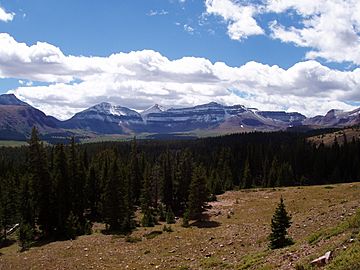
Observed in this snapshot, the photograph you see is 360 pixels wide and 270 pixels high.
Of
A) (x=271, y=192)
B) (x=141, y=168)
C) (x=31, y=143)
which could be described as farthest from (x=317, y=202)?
(x=141, y=168)

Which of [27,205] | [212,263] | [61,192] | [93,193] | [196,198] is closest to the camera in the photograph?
[212,263]

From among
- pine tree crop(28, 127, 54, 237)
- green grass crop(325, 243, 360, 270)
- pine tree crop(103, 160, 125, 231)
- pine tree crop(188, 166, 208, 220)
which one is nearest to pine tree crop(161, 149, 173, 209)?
pine tree crop(188, 166, 208, 220)

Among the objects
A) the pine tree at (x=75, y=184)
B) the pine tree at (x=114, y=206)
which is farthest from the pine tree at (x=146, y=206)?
the pine tree at (x=75, y=184)

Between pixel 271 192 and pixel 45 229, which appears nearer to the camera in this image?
pixel 45 229

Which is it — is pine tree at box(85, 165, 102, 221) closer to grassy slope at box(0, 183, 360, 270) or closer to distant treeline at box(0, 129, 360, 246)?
distant treeline at box(0, 129, 360, 246)

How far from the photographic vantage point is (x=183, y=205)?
83.4 meters

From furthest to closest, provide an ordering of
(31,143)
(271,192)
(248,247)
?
1. (271,192)
2. (31,143)
3. (248,247)

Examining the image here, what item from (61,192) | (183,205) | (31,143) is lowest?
(183,205)

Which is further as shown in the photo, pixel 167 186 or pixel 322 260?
pixel 167 186

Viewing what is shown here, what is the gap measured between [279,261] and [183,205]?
6064 centimetres

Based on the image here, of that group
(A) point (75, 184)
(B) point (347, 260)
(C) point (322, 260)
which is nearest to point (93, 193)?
(A) point (75, 184)

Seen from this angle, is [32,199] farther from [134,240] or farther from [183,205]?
[183,205]

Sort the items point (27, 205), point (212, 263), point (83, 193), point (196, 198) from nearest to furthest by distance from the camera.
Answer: point (212, 263), point (196, 198), point (27, 205), point (83, 193)

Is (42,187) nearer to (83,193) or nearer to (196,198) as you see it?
(83,193)
